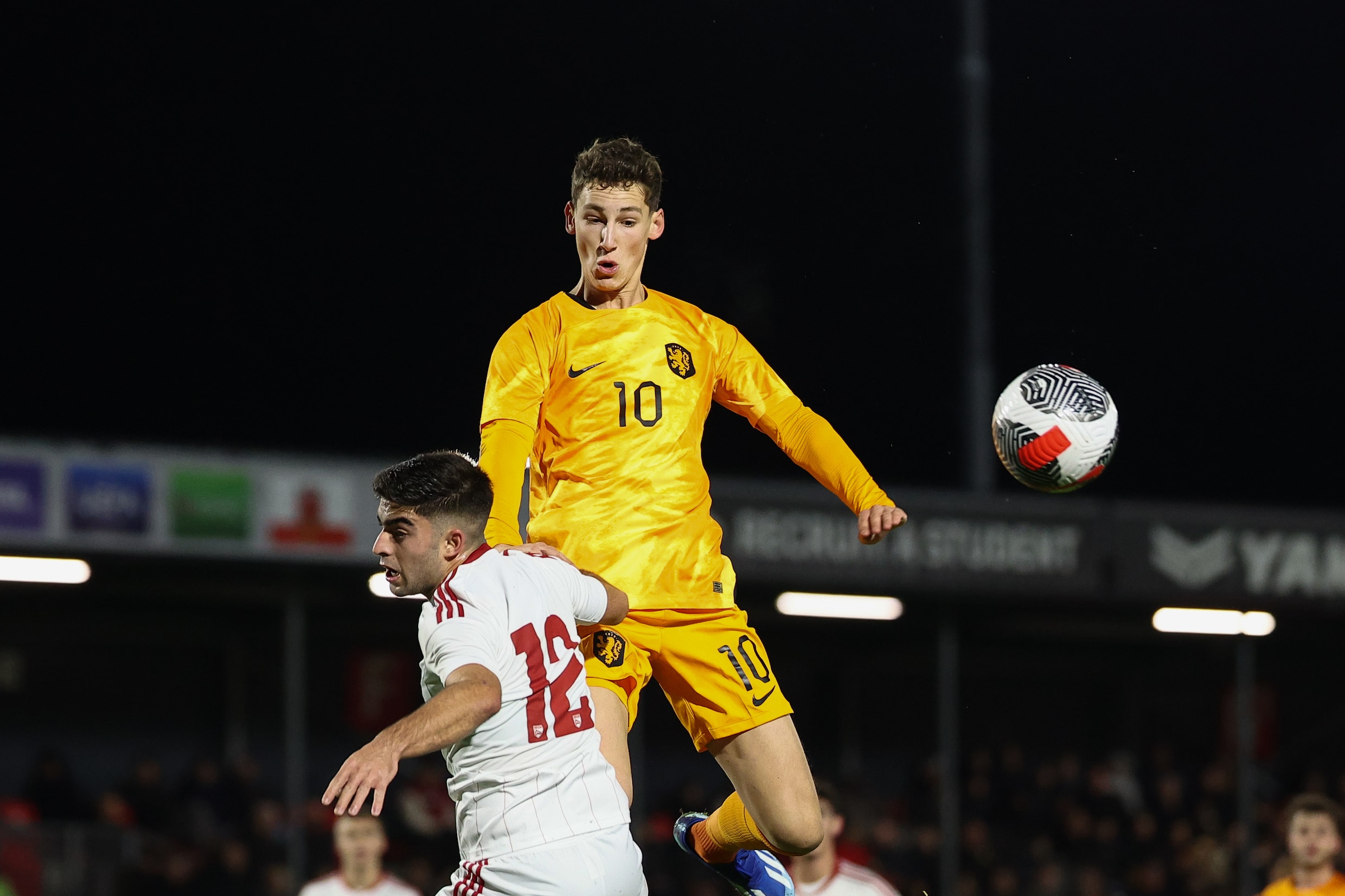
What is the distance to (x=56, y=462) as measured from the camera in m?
11.5

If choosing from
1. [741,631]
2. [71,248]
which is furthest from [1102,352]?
[741,631]

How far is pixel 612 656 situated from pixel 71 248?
15.6 metres

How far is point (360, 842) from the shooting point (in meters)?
8.89

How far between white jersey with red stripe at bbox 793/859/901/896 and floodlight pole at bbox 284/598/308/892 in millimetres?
4554

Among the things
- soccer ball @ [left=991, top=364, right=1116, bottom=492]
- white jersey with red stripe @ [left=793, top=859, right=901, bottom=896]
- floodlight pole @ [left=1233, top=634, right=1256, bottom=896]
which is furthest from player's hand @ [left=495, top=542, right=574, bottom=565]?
floodlight pole @ [left=1233, top=634, right=1256, bottom=896]

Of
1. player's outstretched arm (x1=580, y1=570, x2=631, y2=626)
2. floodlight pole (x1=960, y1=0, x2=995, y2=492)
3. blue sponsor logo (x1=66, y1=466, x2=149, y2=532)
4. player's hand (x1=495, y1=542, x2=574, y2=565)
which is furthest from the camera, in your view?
floodlight pole (x1=960, y1=0, x2=995, y2=492)

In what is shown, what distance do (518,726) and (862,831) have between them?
31.2 ft

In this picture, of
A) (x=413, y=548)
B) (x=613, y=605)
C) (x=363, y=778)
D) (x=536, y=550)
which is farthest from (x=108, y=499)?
(x=363, y=778)

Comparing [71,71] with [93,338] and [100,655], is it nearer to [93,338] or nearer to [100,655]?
[93,338]

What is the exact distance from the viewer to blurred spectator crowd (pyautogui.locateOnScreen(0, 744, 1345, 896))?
11.5 meters

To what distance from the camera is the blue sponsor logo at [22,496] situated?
11.4 metres

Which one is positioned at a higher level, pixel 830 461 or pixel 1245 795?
pixel 830 461

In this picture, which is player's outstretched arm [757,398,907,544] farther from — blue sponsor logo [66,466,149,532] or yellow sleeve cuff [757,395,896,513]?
blue sponsor logo [66,466,149,532]

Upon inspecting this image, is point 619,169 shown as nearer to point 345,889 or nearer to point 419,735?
point 419,735
